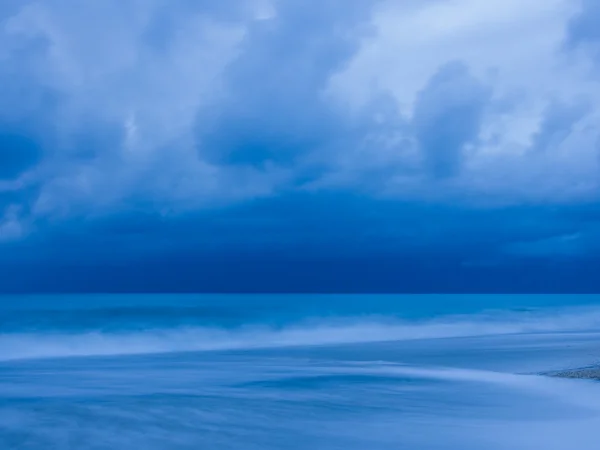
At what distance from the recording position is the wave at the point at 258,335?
3248 centimetres

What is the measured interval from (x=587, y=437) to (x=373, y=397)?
500cm

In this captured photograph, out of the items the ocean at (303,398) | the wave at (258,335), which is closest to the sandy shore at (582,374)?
the ocean at (303,398)

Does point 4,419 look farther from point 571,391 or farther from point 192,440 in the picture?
point 571,391

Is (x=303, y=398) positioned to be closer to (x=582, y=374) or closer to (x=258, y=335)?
(x=582, y=374)

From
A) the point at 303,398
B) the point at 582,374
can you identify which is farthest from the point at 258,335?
the point at 303,398

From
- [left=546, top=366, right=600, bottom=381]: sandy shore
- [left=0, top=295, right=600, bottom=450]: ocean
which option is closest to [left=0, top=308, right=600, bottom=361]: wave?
[left=0, top=295, right=600, bottom=450]: ocean

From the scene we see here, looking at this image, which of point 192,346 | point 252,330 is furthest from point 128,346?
point 252,330

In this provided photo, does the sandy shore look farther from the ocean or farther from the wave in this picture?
the wave

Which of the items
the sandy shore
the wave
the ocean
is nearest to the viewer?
the ocean

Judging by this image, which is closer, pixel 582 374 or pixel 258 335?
pixel 582 374

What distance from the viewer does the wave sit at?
32.5m

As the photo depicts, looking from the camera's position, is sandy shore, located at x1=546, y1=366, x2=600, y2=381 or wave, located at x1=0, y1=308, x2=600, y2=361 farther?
wave, located at x1=0, y1=308, x2=600, y2=361

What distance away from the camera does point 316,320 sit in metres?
54.5

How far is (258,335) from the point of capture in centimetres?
4209
